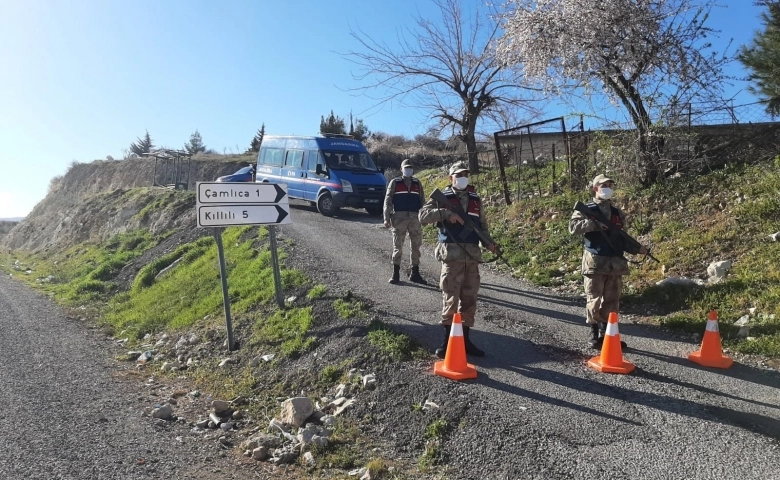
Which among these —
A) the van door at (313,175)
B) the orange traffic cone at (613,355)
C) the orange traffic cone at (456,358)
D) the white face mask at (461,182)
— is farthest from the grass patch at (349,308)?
the van door at (313,175)

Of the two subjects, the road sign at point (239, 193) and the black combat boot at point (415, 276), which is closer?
the road sign at point (239, 193)

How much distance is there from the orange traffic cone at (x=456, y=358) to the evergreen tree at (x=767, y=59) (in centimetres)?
936

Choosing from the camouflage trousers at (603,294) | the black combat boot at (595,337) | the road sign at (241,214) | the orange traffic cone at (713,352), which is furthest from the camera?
the road sign at (241,214)

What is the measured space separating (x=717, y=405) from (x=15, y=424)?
6851 mm

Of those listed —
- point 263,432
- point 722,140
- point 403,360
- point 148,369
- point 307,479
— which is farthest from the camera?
point 722,140

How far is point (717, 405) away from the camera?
195 inches

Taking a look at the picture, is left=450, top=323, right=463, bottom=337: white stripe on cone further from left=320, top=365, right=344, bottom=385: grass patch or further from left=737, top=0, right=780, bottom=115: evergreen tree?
left=737, top=0, right=780, bottom=115: evergreen tree

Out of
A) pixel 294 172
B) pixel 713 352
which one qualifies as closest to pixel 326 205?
pixel 294 172

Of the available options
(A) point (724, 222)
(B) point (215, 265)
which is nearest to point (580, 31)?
(A) point (724, 222)

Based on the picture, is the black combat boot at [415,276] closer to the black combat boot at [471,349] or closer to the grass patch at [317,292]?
the grass patch at [317,292]

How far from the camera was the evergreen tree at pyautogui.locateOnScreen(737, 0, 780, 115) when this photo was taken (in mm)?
11570

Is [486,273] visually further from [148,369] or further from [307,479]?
[307,479]

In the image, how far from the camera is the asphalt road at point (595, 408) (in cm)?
412

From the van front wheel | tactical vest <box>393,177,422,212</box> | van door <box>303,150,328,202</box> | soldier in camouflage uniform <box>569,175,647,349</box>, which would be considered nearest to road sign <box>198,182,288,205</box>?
tactical vest <box>393,177,422,212</box>
